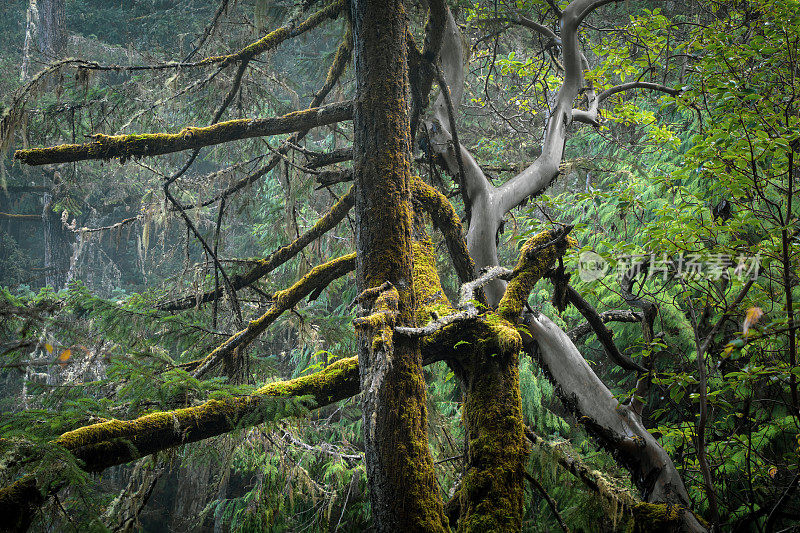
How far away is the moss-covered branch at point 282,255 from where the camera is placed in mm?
3721

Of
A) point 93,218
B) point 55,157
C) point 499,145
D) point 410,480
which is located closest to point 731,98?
point 410,480

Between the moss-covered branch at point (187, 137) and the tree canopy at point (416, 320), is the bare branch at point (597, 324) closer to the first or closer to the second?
the tree canopy at point (416, 320)

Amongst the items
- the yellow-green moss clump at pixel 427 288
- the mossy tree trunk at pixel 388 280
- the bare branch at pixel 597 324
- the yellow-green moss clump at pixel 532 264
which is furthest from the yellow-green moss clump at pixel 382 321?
the bare branch at pixel 597 324

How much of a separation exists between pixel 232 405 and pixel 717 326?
3.02 m

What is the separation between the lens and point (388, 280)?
2.34m

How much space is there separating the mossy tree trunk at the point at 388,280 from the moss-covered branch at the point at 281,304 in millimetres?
831

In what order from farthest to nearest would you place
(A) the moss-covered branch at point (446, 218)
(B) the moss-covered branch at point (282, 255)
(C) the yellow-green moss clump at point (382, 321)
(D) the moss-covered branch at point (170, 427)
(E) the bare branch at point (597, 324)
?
1. (B) the moss-covered branch at point (282, 255)
2. (E) the bare branch at point (597, 324)
3. (A) the moss-covered branch at point (446, 218)
4. (C) the yellow-green moss clump at point (382, 321)
5. (D) the moss-covered branch at point (170, 427)

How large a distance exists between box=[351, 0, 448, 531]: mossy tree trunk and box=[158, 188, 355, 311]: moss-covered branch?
3.74 ft

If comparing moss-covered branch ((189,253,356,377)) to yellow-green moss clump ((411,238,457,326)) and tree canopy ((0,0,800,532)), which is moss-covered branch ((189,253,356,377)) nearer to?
tree canopy ((0,0,800,532))

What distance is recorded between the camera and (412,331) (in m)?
2.02

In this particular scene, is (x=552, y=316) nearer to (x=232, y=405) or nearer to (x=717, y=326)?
(x=717, y=326)

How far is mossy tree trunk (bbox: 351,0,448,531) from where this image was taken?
6.61 ft

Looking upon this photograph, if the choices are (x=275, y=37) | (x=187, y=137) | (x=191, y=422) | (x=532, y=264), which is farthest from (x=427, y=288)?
(x=275, y=37)

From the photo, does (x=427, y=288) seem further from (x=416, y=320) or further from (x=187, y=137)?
(x=187, y=137)
